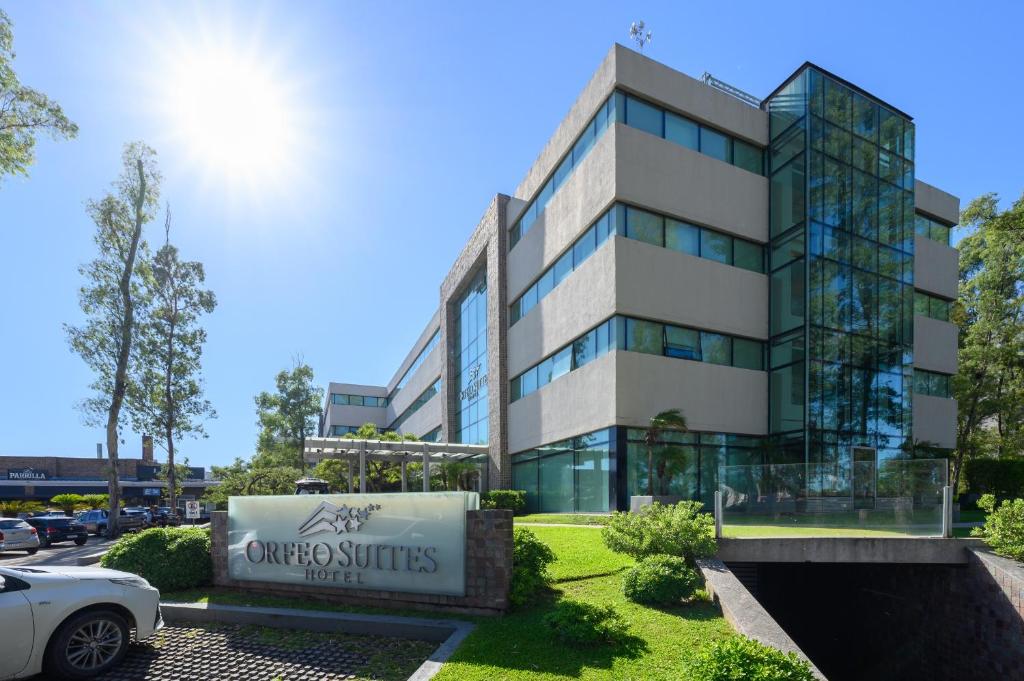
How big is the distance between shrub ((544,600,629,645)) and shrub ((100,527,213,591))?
6.65 metres

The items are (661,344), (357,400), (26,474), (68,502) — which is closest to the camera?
(661,344)

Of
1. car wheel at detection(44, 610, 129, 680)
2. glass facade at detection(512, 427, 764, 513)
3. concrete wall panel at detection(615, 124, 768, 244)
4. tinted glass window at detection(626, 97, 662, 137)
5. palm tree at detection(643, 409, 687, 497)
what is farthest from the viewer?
tinted glass window at detection(626, 97, 662, 137)

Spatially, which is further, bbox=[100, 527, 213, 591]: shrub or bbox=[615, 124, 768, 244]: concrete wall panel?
bbox=[615, 124, 768, 244]: concrete wall panel

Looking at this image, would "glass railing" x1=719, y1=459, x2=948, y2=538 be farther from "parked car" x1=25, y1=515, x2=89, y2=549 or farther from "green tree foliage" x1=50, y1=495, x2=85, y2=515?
"green tree foliage" x1=50, y1=495, x2=85, y2=515

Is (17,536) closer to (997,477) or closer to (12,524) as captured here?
(12,524)

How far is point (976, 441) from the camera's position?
103ft

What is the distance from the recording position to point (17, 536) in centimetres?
2225

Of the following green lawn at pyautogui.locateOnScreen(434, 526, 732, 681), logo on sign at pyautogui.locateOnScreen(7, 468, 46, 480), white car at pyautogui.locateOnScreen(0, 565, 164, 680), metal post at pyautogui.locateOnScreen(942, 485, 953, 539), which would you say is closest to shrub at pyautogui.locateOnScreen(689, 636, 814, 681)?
green lawn at pyautogui.locateOnScreen(434, 526, 732, 681)

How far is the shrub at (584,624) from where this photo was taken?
22.7 ft

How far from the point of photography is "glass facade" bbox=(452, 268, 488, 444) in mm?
33500

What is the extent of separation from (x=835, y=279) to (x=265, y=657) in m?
20.9

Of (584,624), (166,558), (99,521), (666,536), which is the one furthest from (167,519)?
(584,624)

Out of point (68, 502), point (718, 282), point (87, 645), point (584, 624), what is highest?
point (718, 282)

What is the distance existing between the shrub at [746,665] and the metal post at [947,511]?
31.9 feet
